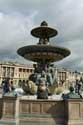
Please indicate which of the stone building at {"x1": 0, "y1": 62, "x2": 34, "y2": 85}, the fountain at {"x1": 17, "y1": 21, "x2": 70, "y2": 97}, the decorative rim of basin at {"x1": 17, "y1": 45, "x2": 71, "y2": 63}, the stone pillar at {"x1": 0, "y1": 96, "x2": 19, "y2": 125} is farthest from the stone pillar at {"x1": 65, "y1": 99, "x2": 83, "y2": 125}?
the stone building at {"x1": 0, "y1": 62, "x2": 34, "y2": 85}

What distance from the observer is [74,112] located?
39.0 feet

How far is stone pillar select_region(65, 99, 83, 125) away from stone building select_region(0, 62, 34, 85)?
8926 centimetres

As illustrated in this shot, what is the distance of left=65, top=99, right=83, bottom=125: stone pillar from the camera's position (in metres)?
11.8

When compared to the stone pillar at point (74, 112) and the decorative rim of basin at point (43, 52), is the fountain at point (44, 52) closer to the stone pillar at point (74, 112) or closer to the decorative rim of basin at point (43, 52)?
the decorative rim of basin at point (43, 52)

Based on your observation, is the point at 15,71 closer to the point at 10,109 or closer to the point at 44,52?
the point at 44,52

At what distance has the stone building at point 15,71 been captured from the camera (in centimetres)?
10181

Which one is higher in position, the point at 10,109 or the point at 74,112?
the point at 10,109

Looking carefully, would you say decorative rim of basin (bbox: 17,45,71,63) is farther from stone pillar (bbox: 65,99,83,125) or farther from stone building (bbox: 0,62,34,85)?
stone building (bbox: 0,62,34,85)

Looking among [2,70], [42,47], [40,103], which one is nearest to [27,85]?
[42,47]

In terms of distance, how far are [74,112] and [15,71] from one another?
301 feet

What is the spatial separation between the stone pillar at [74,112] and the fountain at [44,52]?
22.4 ft

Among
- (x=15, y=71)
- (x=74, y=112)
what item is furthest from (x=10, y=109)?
(x=15, y=71)

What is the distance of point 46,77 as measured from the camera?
2047 cm

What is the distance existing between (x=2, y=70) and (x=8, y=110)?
90.4 metres
